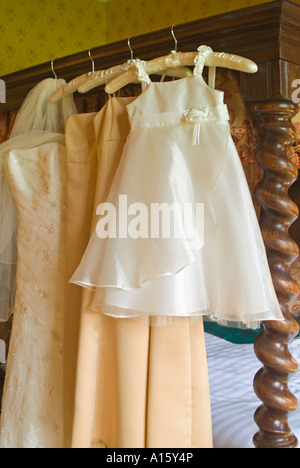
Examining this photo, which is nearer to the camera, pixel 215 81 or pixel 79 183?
pixel 215 81

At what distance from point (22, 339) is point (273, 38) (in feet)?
3.71

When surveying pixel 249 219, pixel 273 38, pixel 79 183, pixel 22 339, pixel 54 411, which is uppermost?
pixel 273 38

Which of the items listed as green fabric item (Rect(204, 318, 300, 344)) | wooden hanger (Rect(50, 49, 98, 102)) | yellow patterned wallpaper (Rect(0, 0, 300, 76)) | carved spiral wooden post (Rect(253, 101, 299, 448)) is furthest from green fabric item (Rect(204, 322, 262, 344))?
yellow patterned wallpaper (Rect(0, 0, 300, 76))

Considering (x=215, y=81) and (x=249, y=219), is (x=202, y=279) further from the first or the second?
(x=215, y=81)

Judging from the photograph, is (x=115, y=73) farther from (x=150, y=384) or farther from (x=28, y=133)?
(x=150, y=384)

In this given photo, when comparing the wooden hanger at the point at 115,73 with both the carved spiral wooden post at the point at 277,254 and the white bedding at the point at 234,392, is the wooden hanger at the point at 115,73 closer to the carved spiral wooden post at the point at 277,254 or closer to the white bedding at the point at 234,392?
the carved spiral wooden post at the point at 277,254

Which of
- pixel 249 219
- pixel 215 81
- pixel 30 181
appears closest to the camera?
pixel 249 219

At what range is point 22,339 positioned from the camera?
1627mm

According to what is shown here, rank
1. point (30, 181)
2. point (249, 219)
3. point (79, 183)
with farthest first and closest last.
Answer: point (30, 181) < point (79, 183) < point (249, 219)

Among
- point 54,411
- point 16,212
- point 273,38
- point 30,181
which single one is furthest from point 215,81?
point 54,411

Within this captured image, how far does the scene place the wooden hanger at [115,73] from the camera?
1.42 m

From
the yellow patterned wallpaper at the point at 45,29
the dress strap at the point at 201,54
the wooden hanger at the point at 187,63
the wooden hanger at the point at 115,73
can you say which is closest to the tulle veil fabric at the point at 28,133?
the wooden hanger at the point at 115,73
